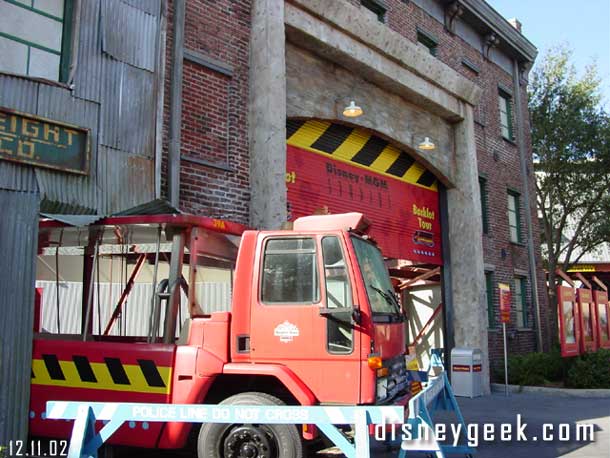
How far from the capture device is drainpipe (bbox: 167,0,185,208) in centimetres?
909

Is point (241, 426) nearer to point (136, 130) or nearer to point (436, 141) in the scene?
point (136, 130)

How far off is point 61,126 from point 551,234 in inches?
828

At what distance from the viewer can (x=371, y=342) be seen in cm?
567

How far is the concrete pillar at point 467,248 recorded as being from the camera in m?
15.6

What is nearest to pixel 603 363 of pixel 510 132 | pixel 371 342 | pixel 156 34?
pixel 510 132

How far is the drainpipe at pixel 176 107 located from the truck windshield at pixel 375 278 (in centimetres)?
366

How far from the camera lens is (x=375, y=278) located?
6.31m

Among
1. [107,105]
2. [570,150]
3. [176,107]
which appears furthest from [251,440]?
[570,150]

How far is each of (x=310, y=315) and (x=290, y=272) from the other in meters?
0.47

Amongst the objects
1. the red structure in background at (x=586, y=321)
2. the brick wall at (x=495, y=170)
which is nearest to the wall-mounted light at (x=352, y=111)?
the brick wall at (x=495, y=170)

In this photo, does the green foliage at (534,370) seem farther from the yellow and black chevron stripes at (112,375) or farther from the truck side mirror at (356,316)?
the yellow and black chevron stripes at (112,375)

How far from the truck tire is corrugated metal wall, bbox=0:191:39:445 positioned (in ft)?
7.90

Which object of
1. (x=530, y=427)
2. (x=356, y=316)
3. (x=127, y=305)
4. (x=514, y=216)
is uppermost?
(x=514, y=216)

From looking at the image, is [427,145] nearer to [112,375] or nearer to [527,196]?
[527,196]
